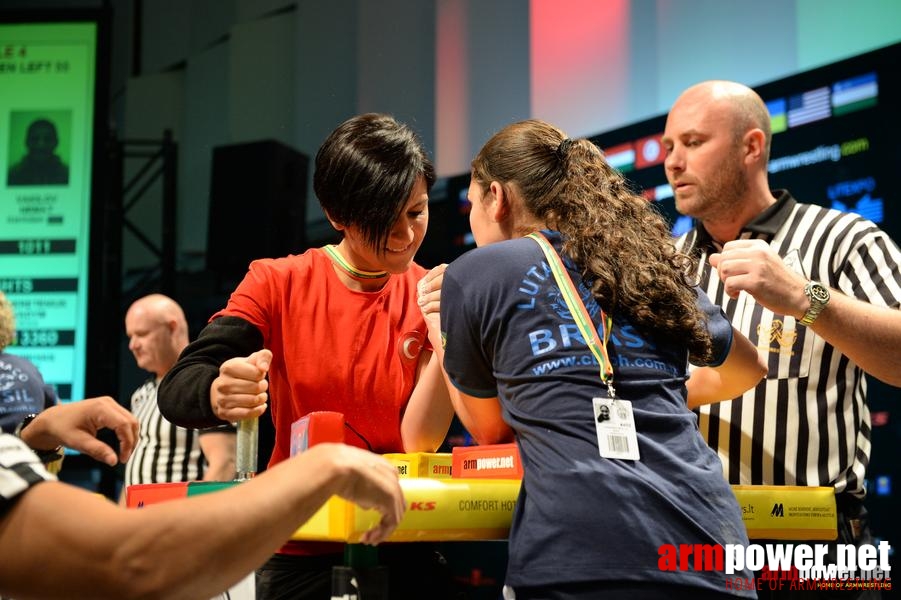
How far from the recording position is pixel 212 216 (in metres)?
5.85

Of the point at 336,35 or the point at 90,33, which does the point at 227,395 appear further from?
the point at 90,33

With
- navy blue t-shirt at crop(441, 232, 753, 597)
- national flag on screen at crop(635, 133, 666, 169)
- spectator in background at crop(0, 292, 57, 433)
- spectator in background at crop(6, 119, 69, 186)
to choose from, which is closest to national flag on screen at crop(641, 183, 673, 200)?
national flag on screen at crop(635, 133, 666, 169)

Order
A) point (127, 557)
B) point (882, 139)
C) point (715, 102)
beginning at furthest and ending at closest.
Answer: point (882, 139) < point (715, 102) < point (127, 557)

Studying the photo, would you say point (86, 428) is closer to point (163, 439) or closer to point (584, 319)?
point (584, 319)

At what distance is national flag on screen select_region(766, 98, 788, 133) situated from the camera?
3.58 m

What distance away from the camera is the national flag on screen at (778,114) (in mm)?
3576

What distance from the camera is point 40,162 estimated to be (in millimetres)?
5719

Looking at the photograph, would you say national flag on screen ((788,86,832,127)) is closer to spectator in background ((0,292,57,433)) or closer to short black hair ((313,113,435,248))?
short black hair ((313,113,435,248))

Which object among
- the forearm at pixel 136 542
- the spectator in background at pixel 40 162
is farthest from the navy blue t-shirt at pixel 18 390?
the forearm at pixel 136 542

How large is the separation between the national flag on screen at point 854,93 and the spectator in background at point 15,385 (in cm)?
350

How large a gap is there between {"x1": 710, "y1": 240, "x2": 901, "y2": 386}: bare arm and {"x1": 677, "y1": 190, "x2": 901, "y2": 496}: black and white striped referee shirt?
12cm

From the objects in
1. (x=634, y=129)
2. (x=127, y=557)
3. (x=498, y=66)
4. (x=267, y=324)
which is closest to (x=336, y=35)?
(x=498, y=66)

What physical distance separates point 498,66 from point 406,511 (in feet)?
12.7

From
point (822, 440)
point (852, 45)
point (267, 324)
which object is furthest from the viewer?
point (852, 45)
